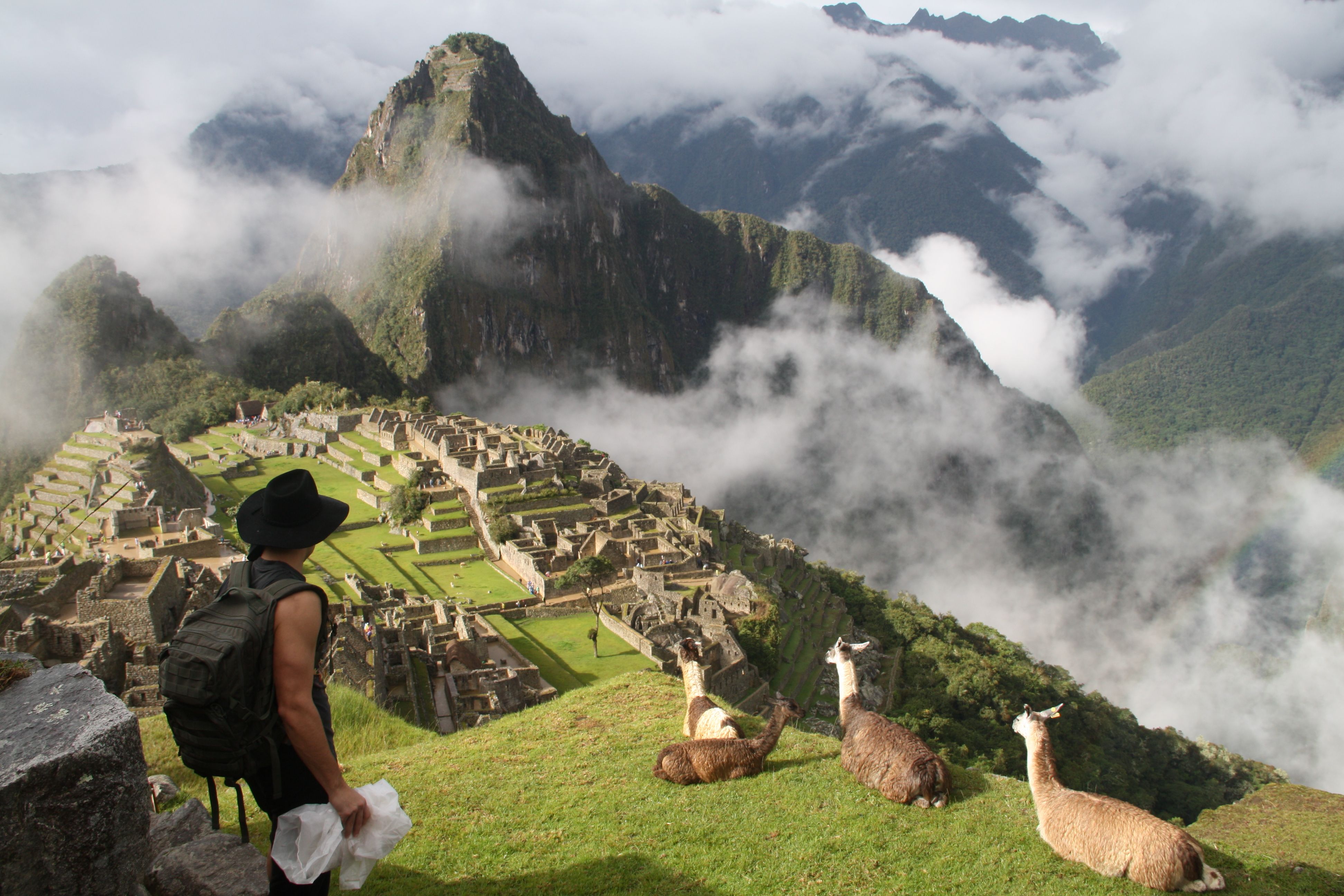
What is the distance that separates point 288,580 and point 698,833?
387 cm

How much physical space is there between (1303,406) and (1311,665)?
76105mm

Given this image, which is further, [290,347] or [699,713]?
[290,347]

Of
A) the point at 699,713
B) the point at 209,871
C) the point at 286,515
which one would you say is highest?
the point at 286,515

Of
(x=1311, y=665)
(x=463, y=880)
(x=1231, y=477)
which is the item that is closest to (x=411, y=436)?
(x=463, y=880)

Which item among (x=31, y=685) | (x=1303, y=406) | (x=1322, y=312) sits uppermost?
(x=1322, y=312)

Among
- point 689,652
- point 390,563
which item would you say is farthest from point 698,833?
point 390,563

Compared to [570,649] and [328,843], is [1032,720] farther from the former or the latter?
[570,649]

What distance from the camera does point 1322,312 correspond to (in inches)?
5256

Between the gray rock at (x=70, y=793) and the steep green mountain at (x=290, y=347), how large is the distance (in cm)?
8322

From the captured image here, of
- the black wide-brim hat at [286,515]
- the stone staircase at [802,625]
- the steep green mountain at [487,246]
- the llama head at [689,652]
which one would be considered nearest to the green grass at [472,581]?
the stone staircase at [802,625]

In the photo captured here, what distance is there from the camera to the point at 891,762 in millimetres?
6801

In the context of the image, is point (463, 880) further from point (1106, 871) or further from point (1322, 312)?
point (1322, 312)

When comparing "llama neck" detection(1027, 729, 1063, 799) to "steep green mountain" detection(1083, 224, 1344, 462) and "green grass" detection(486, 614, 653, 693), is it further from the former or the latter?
"steep green mountain" detection(1083, 224, 1344, 462)

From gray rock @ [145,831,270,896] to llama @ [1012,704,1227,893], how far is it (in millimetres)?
5205
